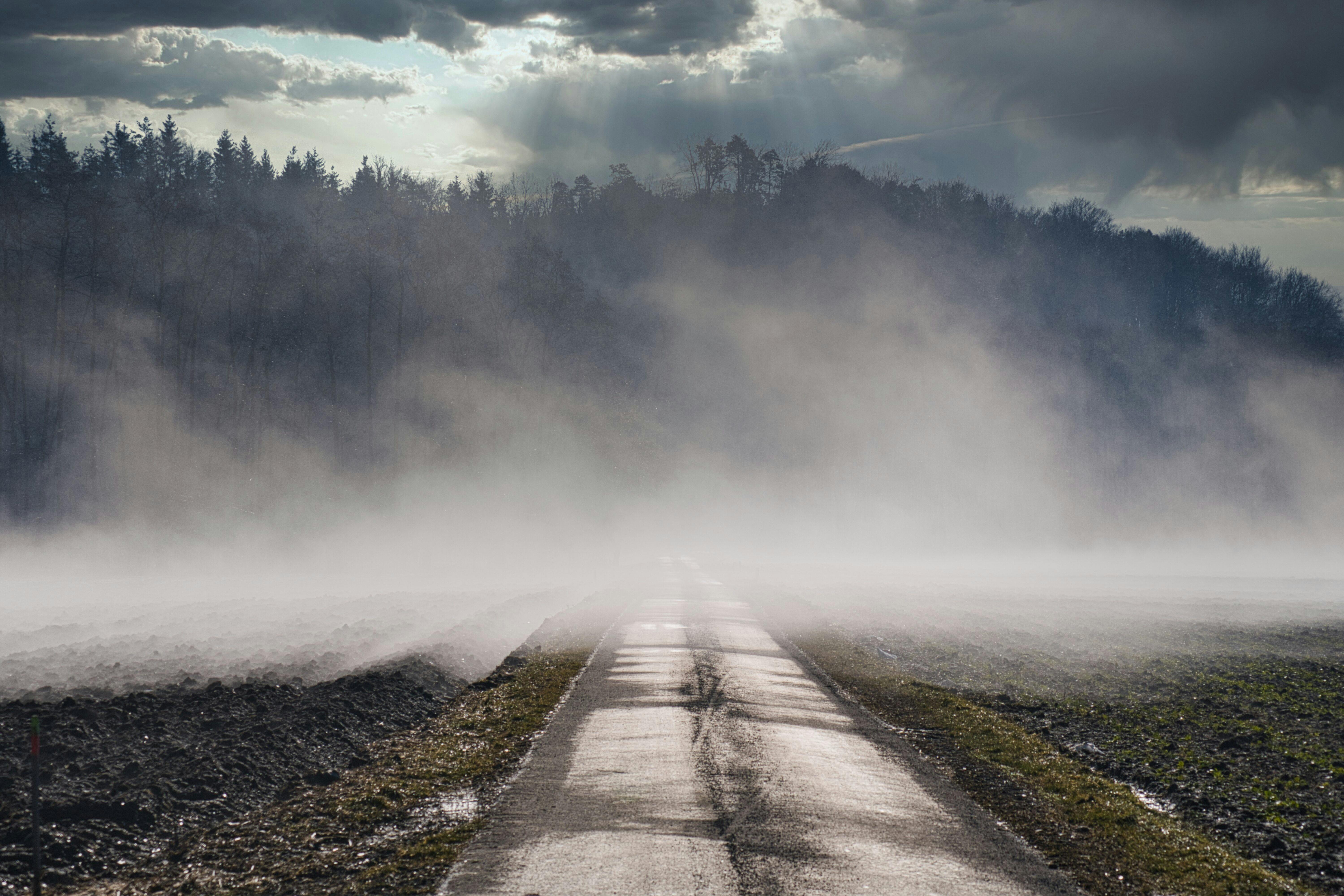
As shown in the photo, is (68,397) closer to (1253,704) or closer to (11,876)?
(11,876)

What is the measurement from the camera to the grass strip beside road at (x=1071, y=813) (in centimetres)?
870

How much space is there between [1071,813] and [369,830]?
26.5ft

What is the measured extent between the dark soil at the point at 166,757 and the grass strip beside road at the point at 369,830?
1.58ft

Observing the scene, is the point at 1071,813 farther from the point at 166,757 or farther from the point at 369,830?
the point at 166,757

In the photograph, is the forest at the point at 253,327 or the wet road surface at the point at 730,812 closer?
the wet road surface at the point at 730,812

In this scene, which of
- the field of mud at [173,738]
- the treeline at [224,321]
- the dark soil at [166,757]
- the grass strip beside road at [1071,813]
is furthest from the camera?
the treeline at [224,321]

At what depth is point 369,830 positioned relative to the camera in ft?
31.6

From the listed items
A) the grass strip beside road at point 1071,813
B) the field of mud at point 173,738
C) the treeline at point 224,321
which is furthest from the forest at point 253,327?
the grass strip beside road at point 1071,813

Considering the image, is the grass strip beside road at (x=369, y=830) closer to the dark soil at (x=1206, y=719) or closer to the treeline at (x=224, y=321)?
→ the dark soil at (x=1206, y=719)

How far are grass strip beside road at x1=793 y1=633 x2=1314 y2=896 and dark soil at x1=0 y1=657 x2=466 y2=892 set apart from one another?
8532 millimetres

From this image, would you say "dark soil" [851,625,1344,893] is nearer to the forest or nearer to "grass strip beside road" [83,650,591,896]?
"grass strip beside road" [83,650,591,896]

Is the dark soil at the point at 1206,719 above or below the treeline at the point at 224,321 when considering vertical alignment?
below

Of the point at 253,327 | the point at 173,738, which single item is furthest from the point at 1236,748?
the point at 253,327

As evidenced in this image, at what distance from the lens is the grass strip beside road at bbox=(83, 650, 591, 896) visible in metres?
8.15
